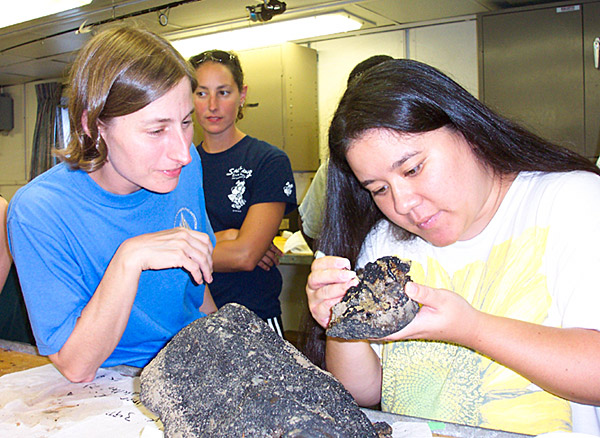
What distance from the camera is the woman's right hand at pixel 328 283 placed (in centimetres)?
107

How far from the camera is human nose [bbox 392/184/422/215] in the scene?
3.70 feet

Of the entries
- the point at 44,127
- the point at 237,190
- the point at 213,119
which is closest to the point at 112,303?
the point at 237,190

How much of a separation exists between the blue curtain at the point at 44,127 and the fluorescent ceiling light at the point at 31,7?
413 cm

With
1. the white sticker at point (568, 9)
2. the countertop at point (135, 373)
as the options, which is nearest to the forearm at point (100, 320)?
the countertop at point (135, 373)

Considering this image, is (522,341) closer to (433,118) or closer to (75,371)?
(433,118)

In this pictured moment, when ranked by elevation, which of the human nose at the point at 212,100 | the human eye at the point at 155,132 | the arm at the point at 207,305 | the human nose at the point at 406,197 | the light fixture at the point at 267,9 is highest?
the light fixture at the point at 267,9

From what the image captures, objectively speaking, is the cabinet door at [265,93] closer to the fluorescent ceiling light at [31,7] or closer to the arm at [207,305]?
the fluorescent ceiling light at [31,7]

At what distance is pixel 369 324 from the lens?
0.93 meters

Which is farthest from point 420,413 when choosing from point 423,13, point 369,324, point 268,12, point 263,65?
point 263,65

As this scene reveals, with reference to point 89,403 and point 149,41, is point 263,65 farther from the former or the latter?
point 89,403

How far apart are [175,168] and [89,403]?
580 mm

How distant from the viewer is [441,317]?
0.96 meters

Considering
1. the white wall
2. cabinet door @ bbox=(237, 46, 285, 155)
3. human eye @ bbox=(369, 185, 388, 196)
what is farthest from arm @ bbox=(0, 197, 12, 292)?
cabinet door @ bbox=(237, 46, 285, 155)

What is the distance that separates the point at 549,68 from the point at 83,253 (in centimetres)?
365
